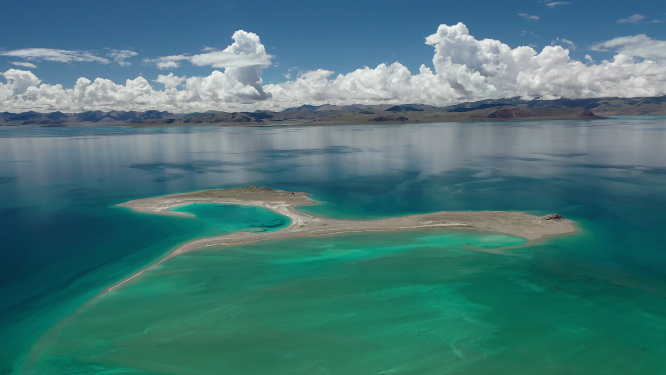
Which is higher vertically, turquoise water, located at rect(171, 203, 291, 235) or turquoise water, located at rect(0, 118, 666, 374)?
turquoise water, located at rect(171, 203, 291, 235)

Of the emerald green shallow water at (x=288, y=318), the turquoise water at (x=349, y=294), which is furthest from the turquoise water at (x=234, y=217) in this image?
the emerald green shallow water at (x=288, y=318)

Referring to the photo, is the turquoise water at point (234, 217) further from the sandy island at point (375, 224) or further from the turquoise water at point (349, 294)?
the sandy island at point (375, 224)

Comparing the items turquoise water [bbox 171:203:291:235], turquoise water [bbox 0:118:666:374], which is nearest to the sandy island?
turquoise water [bbox 171:203:291:235]

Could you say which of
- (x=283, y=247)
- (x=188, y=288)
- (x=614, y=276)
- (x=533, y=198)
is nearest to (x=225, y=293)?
(x=188, y=288)

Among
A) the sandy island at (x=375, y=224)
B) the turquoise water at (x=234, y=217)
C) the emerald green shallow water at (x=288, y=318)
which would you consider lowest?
the emerald green shallow water at (x=288, y=318)

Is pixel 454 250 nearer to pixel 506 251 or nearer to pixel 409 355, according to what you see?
pixel 506 251

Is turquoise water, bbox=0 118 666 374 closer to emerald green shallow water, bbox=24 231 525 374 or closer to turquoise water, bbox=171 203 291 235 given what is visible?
emerald green shallow water, bbox=24 231 525 374

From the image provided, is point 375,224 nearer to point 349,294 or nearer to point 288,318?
point 349,294

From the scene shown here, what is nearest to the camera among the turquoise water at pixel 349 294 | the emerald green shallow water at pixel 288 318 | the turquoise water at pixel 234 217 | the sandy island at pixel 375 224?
the emerald green shallow water at pixel 288 318

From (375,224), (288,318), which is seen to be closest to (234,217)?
(375,224)

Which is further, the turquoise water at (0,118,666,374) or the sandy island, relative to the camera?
the sandy island

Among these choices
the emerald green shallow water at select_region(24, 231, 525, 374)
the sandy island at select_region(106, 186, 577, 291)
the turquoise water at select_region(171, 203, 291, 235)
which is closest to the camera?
the emerald green shallow water at select_region(24, 231, 525, 374)
